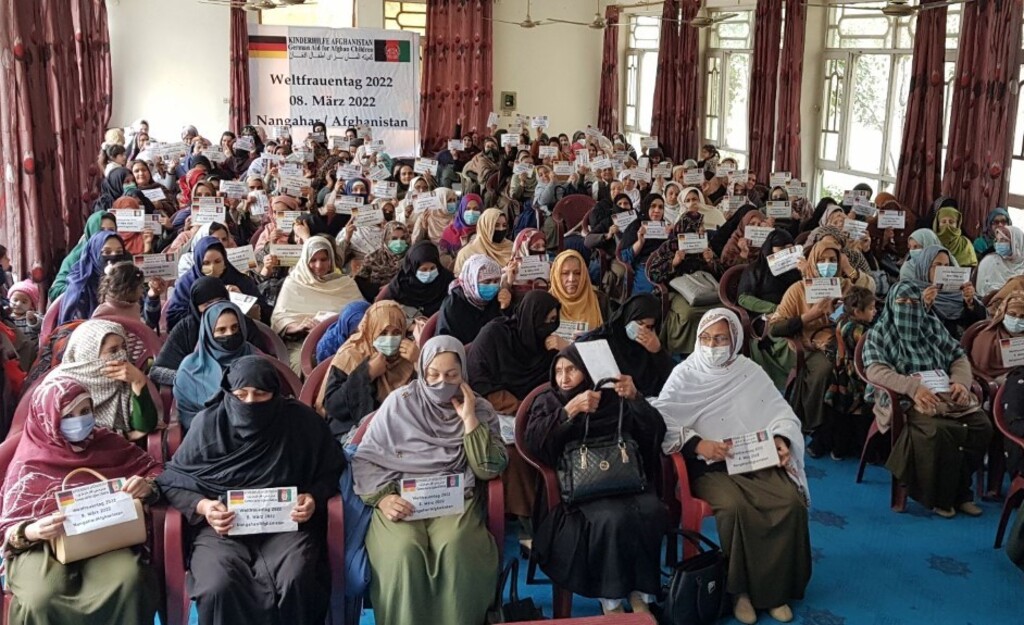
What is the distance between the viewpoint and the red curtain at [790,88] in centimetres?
1027

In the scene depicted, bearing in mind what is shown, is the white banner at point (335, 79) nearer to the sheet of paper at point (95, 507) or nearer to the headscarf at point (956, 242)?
the headscarf at point (956, 242)

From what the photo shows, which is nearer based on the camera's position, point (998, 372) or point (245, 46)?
point (998, 372)

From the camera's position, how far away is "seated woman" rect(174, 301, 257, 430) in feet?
12.8

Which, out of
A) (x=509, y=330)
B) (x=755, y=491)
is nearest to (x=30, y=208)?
(x=509, y=330)

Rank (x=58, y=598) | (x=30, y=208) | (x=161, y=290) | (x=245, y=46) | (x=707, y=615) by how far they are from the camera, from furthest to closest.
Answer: (x=245, y=46) < (x=30, y=208) < (x=161, y=290) < (x=707, y=615) < (x=58, y=598)

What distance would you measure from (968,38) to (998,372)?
391 cm

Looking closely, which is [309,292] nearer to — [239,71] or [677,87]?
A: [677,87]

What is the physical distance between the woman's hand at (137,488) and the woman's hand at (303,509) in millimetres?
475

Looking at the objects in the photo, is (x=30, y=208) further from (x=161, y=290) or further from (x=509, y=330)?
(x=509, y=330)

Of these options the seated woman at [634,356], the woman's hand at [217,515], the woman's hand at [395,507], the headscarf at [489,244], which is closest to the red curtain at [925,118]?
the headscarf at [489,244]

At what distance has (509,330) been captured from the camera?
4.33 m

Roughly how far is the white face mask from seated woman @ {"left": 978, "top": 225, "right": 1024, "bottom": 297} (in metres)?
3.36

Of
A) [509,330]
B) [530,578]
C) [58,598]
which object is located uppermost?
[509,330]

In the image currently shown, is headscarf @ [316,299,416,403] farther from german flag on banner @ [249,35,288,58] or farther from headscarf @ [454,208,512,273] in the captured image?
german flag on banner @ [249,35,288,58]
